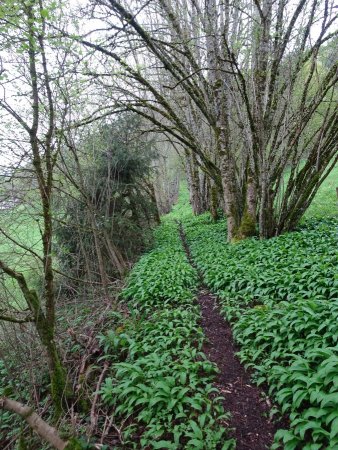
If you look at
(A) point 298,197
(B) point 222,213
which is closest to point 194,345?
(A) point 298,197

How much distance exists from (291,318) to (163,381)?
72.4 inches

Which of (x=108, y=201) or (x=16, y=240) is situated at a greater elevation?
(x=108, y=201)

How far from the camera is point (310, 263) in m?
5.51

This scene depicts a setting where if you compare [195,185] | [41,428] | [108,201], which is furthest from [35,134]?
[195,185]

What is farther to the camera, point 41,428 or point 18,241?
point 18,241

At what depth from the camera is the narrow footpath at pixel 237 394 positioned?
9.48 feet

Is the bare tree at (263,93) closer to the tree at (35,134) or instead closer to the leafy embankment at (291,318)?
the leafy embankment at (291,318)

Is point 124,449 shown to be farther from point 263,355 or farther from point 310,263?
point 310,263

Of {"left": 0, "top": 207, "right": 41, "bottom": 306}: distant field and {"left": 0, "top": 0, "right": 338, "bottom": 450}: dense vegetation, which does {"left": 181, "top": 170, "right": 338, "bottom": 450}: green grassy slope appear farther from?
{"left": 0, "top": 207, "right": 41, "bottom": 306}: distant field

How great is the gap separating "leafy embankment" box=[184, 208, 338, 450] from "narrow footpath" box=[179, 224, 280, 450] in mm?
152

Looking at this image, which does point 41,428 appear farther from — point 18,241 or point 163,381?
point 18,241

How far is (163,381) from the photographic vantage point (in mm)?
3449

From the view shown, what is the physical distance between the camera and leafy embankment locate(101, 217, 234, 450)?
2.91 meters

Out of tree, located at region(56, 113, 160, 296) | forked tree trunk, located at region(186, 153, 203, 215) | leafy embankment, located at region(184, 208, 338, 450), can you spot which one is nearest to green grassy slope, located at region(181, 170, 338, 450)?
leafy embankment, located at region(184, 208, 338, 450)
